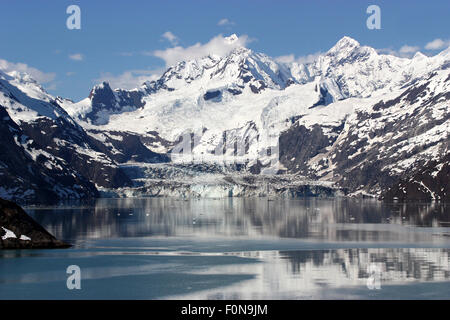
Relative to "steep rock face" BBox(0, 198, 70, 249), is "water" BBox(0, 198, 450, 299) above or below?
below

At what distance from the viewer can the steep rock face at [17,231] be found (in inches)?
4572

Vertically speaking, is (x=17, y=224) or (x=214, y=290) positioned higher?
(x=17, y=224)

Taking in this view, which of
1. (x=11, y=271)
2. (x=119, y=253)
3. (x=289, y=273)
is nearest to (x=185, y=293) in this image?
(x=289, y=273)

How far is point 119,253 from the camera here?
401ft

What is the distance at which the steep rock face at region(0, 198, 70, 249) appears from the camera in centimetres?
11612

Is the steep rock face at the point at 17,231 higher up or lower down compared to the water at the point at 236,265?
higher up

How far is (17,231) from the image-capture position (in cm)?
11912

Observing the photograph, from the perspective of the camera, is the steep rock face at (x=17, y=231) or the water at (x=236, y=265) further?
the steep rock face at (x=17, y=231)

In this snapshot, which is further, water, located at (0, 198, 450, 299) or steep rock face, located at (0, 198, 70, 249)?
steep rock face, located at (0, 198, 70, 249)

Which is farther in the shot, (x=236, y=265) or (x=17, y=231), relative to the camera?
(x=17, y=231)
